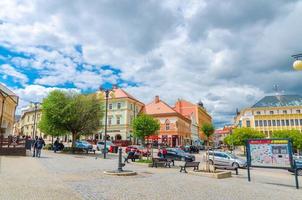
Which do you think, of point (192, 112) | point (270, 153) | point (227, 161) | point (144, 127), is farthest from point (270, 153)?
point (192, 112)

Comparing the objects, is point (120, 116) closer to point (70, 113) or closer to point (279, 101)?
point (70, 113)

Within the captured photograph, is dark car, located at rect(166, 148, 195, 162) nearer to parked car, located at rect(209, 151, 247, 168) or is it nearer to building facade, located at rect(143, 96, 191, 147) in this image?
parked car, located at rect(209, 151, 247, 168)

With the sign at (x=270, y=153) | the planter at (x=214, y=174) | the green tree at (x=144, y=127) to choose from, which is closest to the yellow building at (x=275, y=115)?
the green tree at (x=144, y=127)

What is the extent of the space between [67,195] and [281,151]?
1155cm

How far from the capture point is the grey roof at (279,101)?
3374 inches

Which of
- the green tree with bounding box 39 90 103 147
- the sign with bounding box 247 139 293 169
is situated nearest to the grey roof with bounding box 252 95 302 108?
the green tree with bounding box 39 90 103 147

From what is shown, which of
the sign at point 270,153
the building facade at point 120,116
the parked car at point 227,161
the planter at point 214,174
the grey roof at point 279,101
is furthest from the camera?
the grey roof at point 279,101

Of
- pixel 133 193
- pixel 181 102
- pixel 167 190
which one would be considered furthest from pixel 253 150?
pixel 181 102

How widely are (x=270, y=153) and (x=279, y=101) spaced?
3143 inches

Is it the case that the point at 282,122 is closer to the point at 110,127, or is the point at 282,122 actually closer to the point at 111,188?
the point at 110,127

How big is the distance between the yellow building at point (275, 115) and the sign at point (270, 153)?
241 ft

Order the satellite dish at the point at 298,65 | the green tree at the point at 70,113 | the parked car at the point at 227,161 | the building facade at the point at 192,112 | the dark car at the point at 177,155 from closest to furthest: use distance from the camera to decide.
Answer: the satellite dish at the point at 298,65 → the parked car at the point at 227,161 → the dark car at the point at 177,155 → the green tree at the point at 70,113 → the building facade at the point at 192,112

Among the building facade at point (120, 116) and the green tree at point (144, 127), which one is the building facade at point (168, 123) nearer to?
the building facade at point (120, 116)

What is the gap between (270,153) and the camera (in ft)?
50.9
